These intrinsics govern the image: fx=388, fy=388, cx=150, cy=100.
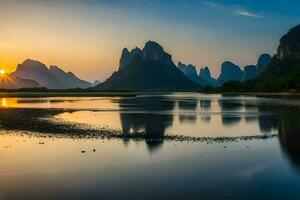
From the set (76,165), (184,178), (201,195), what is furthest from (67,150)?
(201,195)

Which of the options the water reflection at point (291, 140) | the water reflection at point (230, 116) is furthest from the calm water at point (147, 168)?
the water reflection at point (230, 116)

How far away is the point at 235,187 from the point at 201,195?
282 centimetres

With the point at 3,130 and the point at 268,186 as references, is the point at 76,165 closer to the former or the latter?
the point at 268,186

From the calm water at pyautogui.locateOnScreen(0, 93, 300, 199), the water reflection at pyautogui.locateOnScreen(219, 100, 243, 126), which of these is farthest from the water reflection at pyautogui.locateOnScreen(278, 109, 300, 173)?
the water reflection at pyautogui.locateOnScreen(219, 100, 243, 126)

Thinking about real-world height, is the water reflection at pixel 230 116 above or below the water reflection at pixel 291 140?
above

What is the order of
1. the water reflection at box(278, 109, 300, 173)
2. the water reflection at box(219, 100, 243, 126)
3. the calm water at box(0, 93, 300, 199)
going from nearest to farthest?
1. the calm water at box(0, 93, 300, 199)
2. the water reflection at box(278, 109, 300, 173)
3. the water reflection at box(219, 100, 243, 126)

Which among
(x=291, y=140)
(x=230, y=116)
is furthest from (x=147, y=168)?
(x=230, y=116)

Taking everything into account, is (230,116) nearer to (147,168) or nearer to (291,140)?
(291,140)

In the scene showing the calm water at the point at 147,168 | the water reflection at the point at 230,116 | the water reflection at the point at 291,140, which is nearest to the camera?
the calm water at the point at 147,168

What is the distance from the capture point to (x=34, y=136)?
45094 millimetres

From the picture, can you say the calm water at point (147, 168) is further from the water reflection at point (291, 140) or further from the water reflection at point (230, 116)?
the water reflection at point (230, 116)

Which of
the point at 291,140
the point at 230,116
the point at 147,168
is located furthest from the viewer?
the point at 230,116

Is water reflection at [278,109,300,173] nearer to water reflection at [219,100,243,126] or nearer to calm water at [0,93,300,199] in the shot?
calm water at [0,93,300,199]

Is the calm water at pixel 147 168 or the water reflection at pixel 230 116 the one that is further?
the water reflection at pixel 230 116
